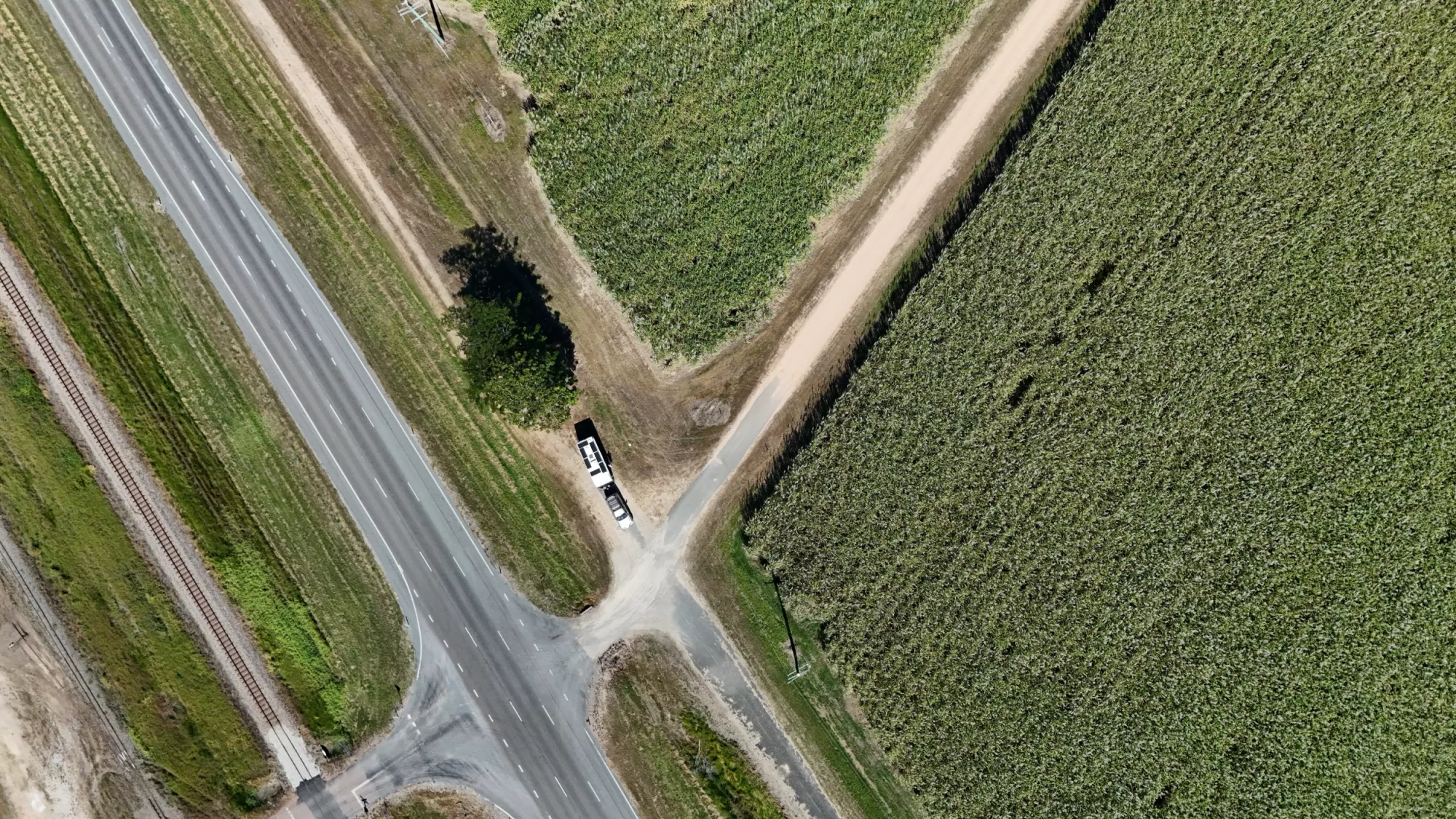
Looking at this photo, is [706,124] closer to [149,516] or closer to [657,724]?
[657,724]

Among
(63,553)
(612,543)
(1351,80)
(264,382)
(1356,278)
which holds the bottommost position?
(1356,278)

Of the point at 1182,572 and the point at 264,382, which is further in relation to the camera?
the point at 264,382

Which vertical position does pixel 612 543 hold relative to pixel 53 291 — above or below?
below

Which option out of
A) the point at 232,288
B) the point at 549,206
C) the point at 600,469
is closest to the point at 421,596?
the point at 600,469

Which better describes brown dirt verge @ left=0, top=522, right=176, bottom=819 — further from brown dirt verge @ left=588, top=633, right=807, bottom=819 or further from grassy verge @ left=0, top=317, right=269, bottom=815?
brown dirt verge @ left=588, top=633, right=807, bottom=819

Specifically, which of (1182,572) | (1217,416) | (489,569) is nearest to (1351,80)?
(1217,416)

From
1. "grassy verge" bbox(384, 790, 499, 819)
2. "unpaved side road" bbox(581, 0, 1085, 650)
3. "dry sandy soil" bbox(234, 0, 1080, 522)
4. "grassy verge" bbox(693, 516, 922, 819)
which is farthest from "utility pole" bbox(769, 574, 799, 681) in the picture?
"grassy verge" bbox(384, 790, 499, 819)

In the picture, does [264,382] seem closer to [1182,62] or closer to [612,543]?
[612,543]
